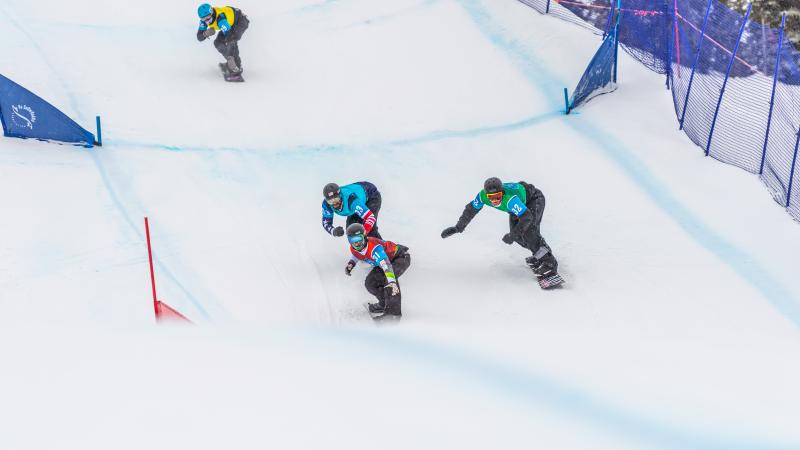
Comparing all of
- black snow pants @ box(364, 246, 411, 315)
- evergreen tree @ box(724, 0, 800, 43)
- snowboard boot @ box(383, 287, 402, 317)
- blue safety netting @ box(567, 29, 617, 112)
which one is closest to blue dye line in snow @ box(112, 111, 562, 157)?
blue safety netting @ box(567, 29, 617, 112)

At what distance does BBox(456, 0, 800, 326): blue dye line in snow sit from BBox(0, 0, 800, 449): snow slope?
1.7 inches

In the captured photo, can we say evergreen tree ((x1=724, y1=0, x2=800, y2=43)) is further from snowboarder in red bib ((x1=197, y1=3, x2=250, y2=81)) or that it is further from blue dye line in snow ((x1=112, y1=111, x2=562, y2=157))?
snowboarder in red bib ((x1=197, y1=3, x2=250, y2=81))

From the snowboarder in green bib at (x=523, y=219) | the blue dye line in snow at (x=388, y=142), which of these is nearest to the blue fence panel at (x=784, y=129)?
the snowboarder in green bib at (x=523, y=219)

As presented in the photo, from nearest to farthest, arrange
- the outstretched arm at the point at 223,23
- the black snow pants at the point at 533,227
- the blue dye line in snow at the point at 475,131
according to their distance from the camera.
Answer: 1. the black snow pants at the point at 533,227
2. the blue dye line in snow at the point at 475,131
3. the outstretched arm at the point at 223,23

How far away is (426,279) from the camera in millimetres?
9328

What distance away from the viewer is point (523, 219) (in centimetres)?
889

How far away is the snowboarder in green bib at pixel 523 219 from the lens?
882 centimetres

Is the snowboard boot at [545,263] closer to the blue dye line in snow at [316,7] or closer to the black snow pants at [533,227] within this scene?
the black snow pants at [533,227]

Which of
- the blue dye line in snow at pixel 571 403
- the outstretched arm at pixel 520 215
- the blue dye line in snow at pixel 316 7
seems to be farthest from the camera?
the blue dye line in snow at pixel 316 7

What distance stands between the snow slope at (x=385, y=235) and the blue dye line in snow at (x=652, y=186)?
0.04 metres

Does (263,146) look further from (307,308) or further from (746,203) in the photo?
(746,203)

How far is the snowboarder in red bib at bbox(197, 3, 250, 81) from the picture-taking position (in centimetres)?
1313

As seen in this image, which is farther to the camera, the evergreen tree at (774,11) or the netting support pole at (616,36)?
the evergreen tree at (774,11)

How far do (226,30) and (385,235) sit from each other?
4.82 meters
